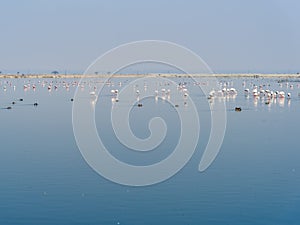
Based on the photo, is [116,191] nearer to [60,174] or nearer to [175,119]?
[60,174]

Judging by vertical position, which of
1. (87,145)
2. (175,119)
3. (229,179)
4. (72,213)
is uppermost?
(175,119)

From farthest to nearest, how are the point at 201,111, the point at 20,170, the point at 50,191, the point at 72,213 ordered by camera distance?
the point at 201,111, the point at 20,170, the point at 50,191, the point at 72,213

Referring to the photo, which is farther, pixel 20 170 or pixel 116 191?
pixel 20 170

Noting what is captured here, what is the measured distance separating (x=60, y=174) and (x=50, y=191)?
2.48m

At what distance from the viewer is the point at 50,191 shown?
20.1 meters

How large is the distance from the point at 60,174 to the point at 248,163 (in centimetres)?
824

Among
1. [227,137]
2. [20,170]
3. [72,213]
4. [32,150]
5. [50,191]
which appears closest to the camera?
[72,213]

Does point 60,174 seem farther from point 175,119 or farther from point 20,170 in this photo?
point 175,119

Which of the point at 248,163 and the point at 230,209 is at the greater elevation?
the point at 248,163

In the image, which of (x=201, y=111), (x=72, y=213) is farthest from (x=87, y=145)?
(x=201, y=111)

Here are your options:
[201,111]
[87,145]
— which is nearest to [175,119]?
[201,111]

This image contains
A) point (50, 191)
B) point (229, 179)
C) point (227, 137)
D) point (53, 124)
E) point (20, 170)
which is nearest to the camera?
point (50, 191)

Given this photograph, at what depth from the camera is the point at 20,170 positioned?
23406 millimetres

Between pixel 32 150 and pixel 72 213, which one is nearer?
pixel 72 213
